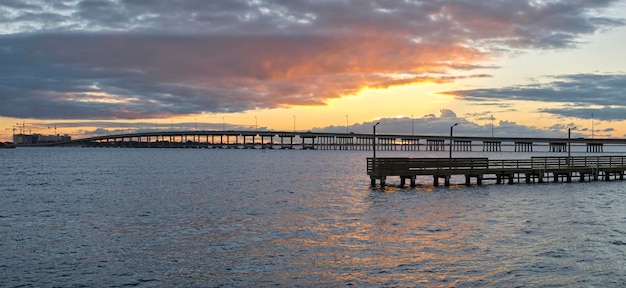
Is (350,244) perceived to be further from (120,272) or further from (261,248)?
(120,272)

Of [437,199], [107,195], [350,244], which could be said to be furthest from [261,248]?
[107,195]

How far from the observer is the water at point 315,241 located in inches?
720

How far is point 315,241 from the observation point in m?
24.2

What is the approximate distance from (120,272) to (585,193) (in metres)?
39.8

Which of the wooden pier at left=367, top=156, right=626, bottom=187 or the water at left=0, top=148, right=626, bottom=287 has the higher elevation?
the wooden pier at left=367, top=156, right=626, bottom=187

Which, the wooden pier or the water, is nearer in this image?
the water

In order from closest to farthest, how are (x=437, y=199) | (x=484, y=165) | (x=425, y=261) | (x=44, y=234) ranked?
1. (x=425, y=261)
2. (x=44, y=234)
3. (x=437, y=199)
4. (x=484, y=165)

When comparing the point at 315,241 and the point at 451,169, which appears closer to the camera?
the point at 315,241

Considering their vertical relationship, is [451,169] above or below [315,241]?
above

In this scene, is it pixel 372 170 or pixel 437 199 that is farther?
pixel 372 170

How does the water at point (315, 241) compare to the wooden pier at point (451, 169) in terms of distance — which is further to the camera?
the wooden pier at point (451, 169)

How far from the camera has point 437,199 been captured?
134 ft

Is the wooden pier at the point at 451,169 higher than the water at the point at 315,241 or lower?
higher

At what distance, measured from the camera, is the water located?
60.0 ft
